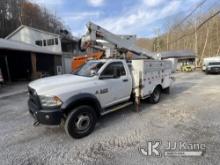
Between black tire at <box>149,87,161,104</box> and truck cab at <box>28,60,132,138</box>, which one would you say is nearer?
truck cab at <box>28,60,132,138</box>

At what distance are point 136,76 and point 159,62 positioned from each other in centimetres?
162

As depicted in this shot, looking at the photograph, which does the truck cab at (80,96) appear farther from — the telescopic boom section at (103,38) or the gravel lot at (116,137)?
the telescopic boom section at (103,38)

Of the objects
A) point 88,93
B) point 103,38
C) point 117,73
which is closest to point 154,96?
point 117,73

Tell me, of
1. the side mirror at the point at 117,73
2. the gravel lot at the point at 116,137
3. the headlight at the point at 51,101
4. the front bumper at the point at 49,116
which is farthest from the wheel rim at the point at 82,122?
the side mirror at the point at 117,73

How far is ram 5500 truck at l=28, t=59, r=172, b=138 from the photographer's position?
11.2ft

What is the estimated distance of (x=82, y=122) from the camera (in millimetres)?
3779

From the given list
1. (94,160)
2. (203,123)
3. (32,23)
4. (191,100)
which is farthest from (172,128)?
(32,23)

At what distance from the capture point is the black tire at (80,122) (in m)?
3.57

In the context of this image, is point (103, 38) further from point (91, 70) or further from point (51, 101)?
point (51, 101)

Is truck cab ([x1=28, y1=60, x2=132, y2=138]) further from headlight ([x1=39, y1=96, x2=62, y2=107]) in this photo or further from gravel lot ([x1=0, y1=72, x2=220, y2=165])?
gravel lot ([x1=0, y1=72, x2=220, y2=165])

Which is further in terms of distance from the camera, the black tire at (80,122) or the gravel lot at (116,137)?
the black tire at (80,122)

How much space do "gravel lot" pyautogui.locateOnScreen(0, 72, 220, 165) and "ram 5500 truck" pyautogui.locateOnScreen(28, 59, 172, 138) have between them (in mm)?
424

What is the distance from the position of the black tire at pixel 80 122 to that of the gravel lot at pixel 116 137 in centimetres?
15

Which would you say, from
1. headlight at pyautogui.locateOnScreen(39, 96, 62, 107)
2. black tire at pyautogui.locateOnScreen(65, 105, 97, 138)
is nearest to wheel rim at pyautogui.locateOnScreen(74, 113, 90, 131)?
black tire at pyautogui.locateOnScreen(65, 105, 97, 138)
